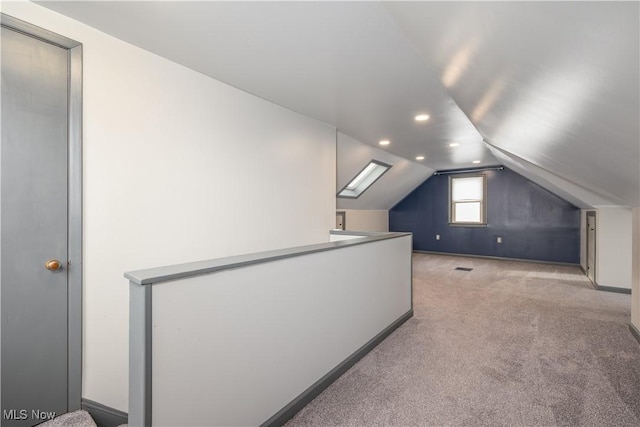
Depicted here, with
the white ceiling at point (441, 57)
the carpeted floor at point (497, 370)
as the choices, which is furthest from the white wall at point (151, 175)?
the carpeted floor at point (497, 370)

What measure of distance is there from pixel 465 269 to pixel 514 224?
1.87 meters

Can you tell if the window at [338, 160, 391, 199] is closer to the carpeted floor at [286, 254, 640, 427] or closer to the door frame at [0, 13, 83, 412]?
the carpeted floor at [286, 254, 640, 427]

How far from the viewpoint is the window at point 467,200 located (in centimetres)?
687

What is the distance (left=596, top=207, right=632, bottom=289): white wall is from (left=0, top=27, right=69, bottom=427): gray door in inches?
234

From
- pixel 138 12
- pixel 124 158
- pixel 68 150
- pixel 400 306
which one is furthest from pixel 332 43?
pixel 400 306

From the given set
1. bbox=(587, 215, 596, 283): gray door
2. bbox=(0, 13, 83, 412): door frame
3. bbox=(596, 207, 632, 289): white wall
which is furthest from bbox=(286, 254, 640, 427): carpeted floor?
bbox=(0, 13, 83, 412): door frame

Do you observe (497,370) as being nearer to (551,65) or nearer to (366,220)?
(551,65)

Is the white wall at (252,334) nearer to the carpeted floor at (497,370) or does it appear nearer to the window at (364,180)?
the carpeted floor at (497,370)

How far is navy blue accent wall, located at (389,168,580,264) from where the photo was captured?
5969 mm

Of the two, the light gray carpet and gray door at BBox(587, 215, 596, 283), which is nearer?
the light gray carpet

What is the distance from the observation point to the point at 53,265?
153cm

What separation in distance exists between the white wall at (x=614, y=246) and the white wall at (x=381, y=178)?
122 inches

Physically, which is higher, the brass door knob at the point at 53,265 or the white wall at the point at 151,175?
the white wall at the point at 151,175

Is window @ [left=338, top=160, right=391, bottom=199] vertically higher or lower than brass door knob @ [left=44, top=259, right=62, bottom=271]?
higher
